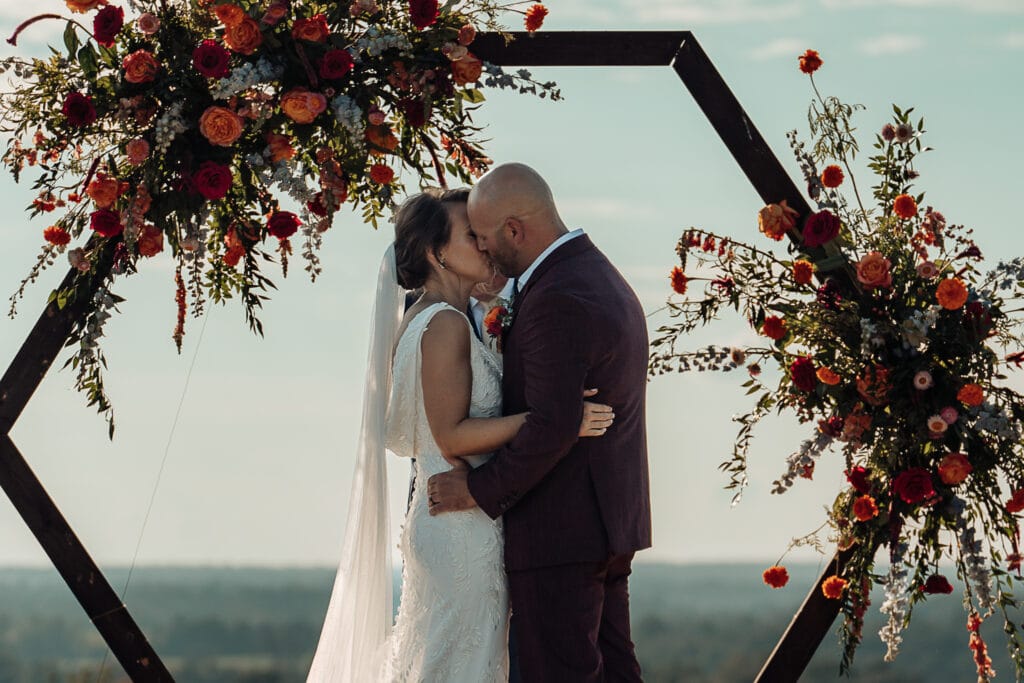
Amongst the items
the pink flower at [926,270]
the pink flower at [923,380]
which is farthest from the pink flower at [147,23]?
the pink flower at [923,380]

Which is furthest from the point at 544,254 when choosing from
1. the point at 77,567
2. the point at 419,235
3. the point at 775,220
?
the point at 77,567

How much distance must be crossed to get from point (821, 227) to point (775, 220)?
0.18 meters

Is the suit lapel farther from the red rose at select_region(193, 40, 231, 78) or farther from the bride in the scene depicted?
the red rose at select_region(193, 40, 231, 78)

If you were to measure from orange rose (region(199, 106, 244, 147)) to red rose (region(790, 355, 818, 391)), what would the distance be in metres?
2.35

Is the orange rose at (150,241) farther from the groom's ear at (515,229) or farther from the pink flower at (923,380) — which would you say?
the pink flower at (923,380)

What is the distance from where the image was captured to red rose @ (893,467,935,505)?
4.97m

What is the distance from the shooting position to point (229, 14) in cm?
472

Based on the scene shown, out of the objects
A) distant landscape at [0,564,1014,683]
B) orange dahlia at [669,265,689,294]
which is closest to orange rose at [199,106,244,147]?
orange dahlia at [669,265,689,294]

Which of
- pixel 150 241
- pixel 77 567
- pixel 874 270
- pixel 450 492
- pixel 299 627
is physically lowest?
pixel 77 567

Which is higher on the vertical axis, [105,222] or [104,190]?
[104,190]

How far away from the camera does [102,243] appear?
16.6ft

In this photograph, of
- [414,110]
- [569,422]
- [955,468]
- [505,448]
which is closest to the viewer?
[569,422]

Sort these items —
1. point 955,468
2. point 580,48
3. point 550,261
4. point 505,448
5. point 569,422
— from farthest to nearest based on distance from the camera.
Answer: point 580,48, point 955,468, point 550,261, point 505,448, point 569,422

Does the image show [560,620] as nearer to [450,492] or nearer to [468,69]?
[450,492]
